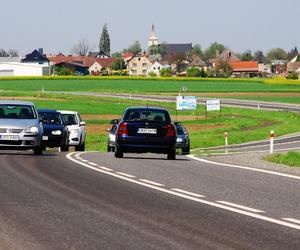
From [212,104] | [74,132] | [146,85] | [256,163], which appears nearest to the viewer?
[256,163]

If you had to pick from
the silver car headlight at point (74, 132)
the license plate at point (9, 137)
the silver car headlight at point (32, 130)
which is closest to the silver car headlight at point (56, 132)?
the silver car headlight at point (74, 132)

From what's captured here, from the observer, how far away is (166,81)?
181750 mm

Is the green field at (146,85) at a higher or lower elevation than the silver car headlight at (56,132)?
lower

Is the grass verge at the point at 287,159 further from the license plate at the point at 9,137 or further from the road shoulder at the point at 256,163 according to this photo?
the license plate at the point at 9,137

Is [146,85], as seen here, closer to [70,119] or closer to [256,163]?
[70,119]

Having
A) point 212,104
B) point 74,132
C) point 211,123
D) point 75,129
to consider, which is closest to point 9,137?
point 74,132

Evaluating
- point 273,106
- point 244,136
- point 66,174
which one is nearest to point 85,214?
point 66,174

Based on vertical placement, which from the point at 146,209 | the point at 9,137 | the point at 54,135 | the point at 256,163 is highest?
the point at 146,209

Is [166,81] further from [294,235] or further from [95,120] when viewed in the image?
[294,235]

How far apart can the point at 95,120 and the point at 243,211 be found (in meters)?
58.3

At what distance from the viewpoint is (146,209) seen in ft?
40.0

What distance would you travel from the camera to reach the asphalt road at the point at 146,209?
9422 millimetres

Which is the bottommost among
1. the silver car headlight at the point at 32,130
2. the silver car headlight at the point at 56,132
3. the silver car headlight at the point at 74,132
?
the silver car headlight at the point at 74,132

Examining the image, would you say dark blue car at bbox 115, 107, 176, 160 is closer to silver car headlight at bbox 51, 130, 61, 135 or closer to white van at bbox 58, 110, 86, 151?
silver car headlight at bbox 51, 130, 61, 135
